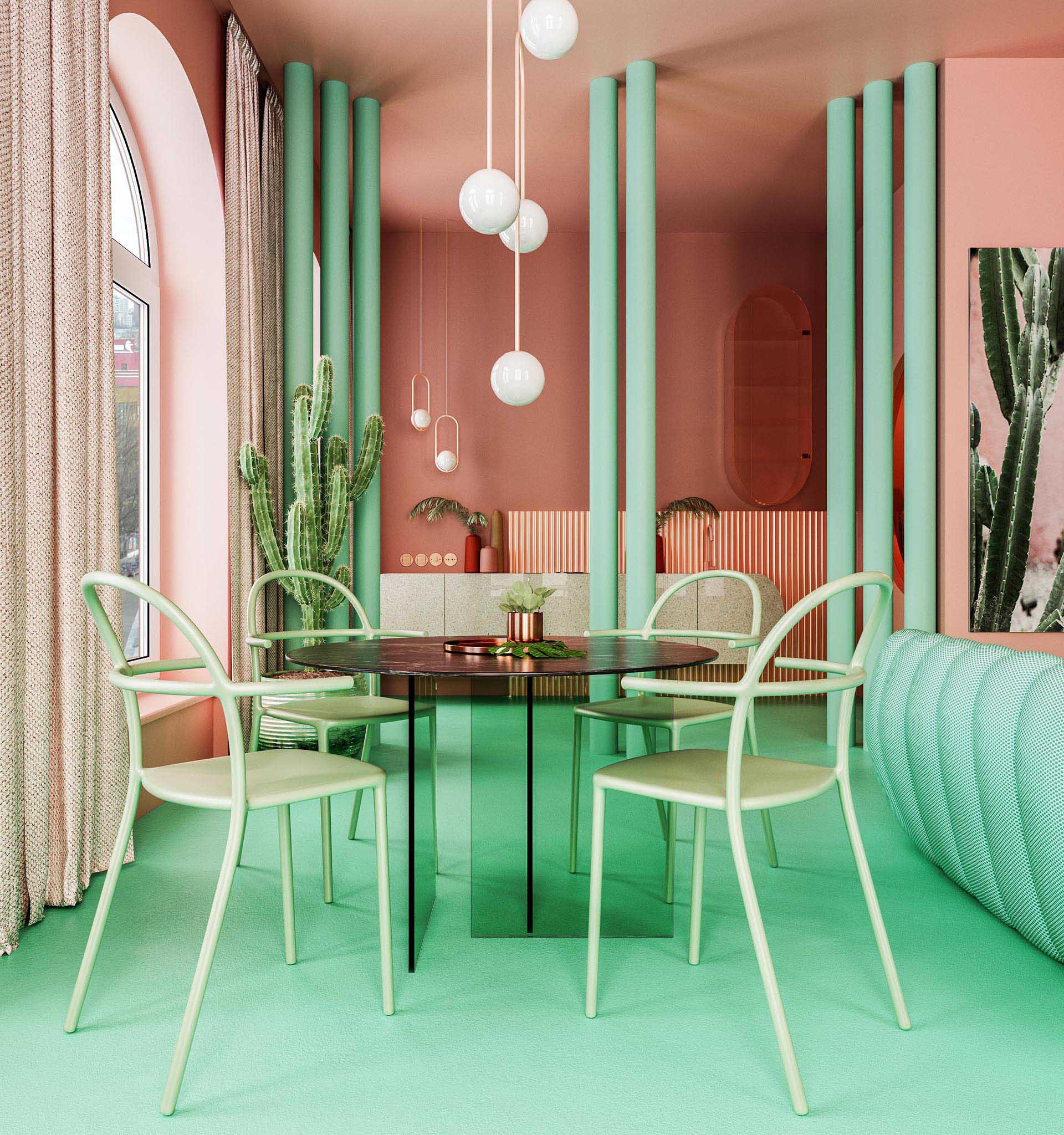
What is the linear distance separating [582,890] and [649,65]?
3571 mm

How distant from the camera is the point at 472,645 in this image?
7.18 feet

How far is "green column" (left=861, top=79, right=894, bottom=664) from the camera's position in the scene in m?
4.20

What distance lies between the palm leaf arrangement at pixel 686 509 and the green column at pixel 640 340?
6.42ft

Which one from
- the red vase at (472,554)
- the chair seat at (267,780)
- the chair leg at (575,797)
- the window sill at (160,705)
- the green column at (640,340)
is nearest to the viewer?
the chair seat at (267,780)

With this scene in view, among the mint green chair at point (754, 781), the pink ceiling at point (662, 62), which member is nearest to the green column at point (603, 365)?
the pink ceiling at point (662, 62)

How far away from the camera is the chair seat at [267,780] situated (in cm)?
160

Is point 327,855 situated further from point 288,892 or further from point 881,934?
point 881,934

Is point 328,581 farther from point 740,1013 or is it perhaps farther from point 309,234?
point 309,234

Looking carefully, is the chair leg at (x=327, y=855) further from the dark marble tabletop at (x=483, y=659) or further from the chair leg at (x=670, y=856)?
the chair leg at (x=670, y=856)

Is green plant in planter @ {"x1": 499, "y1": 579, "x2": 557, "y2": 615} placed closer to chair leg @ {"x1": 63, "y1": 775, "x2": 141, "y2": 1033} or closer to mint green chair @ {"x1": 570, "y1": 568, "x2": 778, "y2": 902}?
mint green chair @ {"x1": 570, "y1": 568, "x2": 778, "y2": 902}

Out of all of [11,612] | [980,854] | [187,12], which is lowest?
[980,854]

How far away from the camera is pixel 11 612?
2.05m

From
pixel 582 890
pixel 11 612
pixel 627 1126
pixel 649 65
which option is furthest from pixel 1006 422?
pixel 11 612

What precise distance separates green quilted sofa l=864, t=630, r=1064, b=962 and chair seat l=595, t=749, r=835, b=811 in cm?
40
